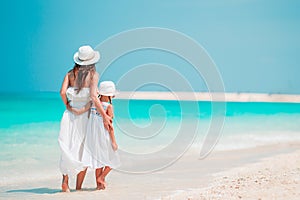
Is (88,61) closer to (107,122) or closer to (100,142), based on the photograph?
(107,122)

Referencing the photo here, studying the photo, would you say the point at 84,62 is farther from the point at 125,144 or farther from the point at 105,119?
the point at 125,144

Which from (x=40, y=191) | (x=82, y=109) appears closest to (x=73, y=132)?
(x=82, y=109)

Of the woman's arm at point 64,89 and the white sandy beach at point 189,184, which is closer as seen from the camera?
the white sandy beach at point 189,184

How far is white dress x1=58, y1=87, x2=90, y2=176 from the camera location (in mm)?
5688

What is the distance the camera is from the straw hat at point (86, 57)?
5688mm

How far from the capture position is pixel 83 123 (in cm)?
581

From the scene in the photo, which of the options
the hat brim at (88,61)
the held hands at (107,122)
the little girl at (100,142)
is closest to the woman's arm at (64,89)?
the hat brim at (88,61)

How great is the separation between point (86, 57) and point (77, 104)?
0.58 metres

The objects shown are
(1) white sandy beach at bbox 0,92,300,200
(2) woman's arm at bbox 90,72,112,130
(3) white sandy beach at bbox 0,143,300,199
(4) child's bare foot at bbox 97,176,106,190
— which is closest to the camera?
(3) white sandy beach at bbox 0,143,300,199

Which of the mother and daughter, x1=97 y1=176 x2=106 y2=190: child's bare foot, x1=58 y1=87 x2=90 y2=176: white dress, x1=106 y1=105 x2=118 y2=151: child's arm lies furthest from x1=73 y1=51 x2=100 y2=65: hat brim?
x1=97 y1=176 x2=106 y2=190: child's bare foot

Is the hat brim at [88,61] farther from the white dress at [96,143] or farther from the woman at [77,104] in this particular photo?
the white dress at [96,143]

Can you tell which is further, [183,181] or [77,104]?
[183,181]

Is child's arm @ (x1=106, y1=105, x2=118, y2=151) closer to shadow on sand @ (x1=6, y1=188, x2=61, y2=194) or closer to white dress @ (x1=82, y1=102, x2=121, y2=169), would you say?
white dress @ (x1=82, y1=102, x2=121, y2=169)

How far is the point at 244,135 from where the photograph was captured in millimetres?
15633
